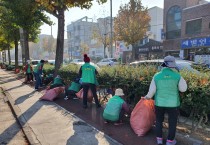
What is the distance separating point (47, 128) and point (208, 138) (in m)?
3.68

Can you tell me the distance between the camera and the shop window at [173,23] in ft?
94.8

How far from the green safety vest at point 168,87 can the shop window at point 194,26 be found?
2312cm

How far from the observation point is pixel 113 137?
4.95 meters

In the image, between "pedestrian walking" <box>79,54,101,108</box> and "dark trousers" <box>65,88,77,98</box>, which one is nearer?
"pedestrian walking" <box>79,54,101,108</box>

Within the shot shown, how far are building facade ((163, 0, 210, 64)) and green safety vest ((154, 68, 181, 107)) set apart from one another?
62.1 ft

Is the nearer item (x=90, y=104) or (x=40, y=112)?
(x=40, y=112)

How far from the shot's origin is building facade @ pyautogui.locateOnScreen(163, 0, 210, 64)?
24422 millimetres

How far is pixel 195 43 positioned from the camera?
25062 millimetres

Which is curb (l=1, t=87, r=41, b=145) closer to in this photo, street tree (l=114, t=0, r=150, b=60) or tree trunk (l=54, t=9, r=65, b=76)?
tree trunk (l=54, t=9, r=65, b=76)

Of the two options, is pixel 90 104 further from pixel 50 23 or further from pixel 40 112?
pixel 50 23

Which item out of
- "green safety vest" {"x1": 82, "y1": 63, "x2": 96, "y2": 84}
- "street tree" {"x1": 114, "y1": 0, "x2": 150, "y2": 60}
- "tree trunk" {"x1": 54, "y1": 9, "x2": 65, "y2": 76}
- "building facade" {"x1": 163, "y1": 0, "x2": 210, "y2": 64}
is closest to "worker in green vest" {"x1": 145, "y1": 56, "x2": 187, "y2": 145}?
"green safety vest" {"x1": 82, "y1": 63, "x2": 96, "y2": 84}

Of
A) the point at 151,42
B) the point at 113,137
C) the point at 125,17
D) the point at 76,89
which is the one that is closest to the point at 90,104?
the point at 76,89

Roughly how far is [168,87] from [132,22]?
85.6 ft

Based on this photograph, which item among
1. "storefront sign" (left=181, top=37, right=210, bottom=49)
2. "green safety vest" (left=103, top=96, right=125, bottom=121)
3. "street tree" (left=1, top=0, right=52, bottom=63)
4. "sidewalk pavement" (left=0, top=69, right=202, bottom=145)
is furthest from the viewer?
"storefront sign" (left=181, top=37, right=210, bottom=49)
